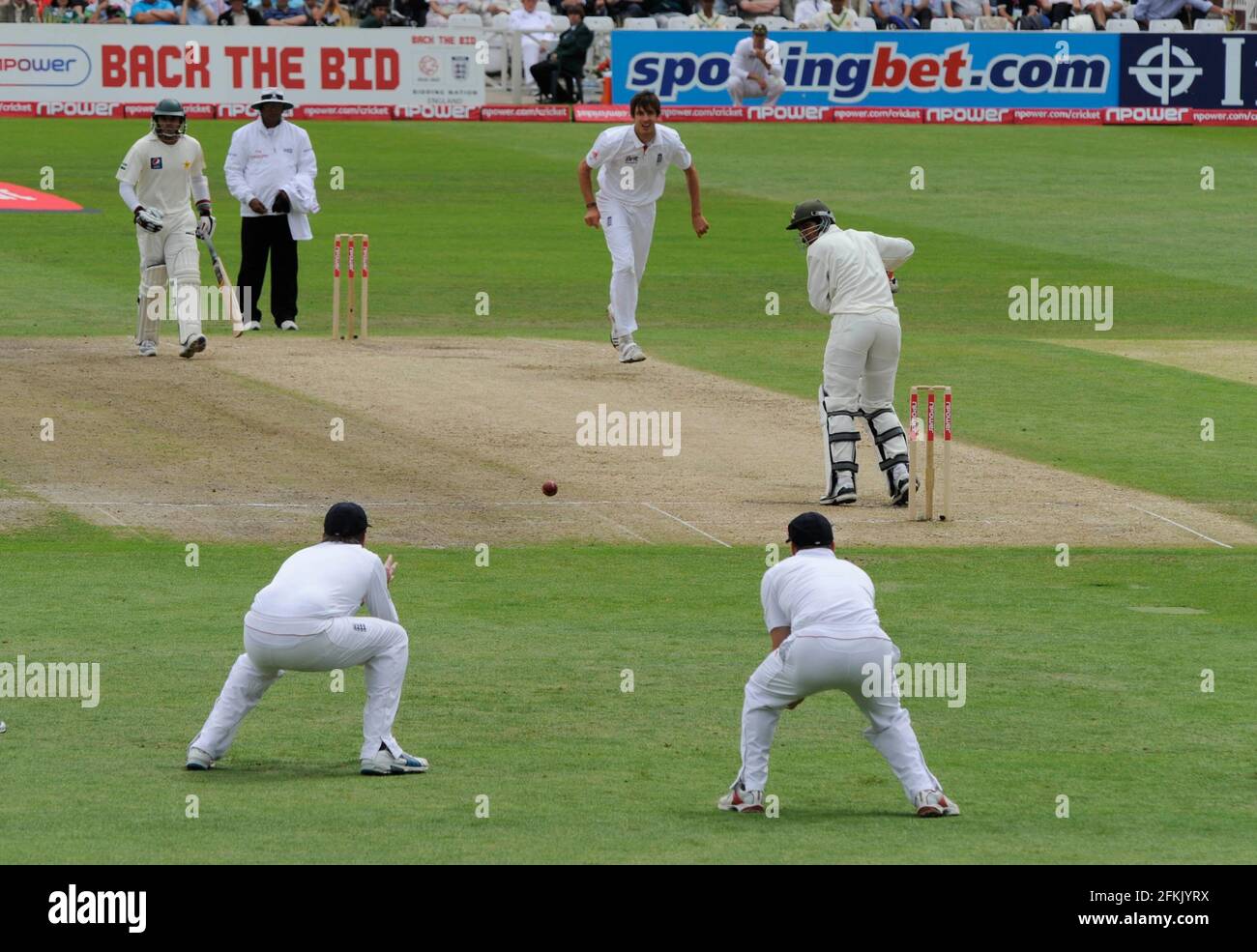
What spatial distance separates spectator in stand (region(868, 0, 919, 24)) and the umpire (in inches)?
917

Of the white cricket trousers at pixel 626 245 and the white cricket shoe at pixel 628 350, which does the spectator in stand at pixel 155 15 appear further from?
the white cricket trousers at pixel 626 245

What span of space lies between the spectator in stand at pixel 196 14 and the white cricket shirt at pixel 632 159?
72.6ft

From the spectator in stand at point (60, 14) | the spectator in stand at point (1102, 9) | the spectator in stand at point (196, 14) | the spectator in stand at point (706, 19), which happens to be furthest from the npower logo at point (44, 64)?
the spectator in stand at point (1102, 9)

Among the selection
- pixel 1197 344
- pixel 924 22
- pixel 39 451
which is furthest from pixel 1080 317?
pixel 924 22

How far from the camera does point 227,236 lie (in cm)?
3397

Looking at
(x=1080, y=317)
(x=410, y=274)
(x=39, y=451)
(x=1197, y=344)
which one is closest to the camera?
(x=39, y=451)

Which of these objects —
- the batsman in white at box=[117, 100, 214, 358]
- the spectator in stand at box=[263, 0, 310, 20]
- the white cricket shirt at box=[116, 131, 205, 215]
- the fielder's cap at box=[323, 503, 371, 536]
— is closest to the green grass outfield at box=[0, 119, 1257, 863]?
the fielder's cap at box=[323, 503, 371, 536]

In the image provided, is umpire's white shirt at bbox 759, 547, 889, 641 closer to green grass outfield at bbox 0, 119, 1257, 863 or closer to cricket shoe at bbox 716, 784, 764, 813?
cricket shoe at bbox 716, 784, 764, 813

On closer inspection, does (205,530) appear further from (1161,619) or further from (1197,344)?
(1197,344)

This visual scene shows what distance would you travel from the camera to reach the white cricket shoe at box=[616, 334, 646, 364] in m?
23.7

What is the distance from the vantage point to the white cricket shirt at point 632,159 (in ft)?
74.0

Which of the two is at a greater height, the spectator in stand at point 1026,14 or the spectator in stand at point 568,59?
the spectator in stand at point 1026,14

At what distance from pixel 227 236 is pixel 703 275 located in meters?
7.31

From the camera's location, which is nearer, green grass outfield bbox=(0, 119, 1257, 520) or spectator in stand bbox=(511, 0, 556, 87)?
green grass outfield bbox=(0, 119, 1257, 520)
